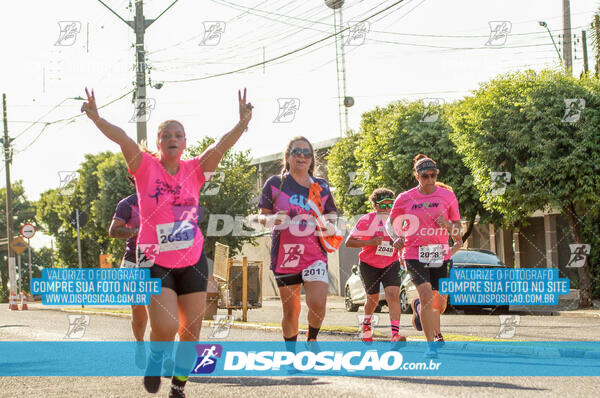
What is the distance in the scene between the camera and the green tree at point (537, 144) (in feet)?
67.6

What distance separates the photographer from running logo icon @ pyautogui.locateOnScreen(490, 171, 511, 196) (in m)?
22.0

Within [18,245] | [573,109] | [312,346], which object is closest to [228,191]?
[18,245]

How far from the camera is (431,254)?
29.5 feet

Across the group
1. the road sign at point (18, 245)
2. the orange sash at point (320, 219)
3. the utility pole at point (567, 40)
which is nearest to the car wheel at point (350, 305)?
the utility pole at point (567, 40)

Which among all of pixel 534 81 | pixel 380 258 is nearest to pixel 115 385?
pixel 380 258

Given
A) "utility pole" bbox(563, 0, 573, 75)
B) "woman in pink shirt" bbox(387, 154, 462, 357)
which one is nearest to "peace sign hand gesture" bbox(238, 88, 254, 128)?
Answer: "woman in pink shirt" bbox(387, 154, 462, 357)

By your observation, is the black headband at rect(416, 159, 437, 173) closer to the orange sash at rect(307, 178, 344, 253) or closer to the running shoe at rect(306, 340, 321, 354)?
the orange sash at rect(307, 178, 344, 253)

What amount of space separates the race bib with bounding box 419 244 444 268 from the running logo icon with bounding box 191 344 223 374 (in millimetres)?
2356

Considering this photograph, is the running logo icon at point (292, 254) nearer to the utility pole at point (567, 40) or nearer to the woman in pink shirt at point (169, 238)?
the woman in pink shirt at point (169, 238)

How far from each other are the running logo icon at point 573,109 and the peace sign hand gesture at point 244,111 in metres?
16.1

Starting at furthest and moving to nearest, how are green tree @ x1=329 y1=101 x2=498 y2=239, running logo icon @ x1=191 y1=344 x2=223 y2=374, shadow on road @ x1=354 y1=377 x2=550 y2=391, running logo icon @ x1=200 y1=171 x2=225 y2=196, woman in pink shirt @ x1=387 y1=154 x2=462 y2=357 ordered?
running logo icon @ x1=200 y1=171 x2=225 y2=196 < green tree @ x1=329 y1=101 x2=498 y2=239 < woman in pink shirt @ x1=387 y1=154 x2=462 y2=357 < running logo icon @ x1=191 y1=344 x2=223 y2=374 < shadow on road @ x1=354 y1=377 x2=550 y2=391

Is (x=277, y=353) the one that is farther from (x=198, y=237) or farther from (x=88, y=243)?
(x=88, y=243)

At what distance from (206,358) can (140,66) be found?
12097 mm

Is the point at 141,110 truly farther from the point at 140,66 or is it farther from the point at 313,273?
the point at 313,273
